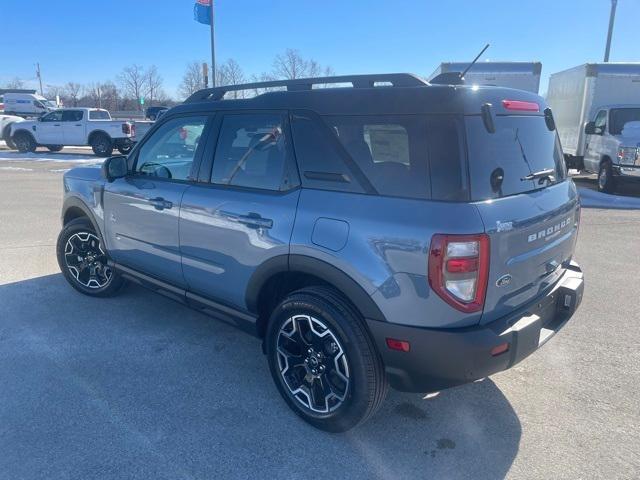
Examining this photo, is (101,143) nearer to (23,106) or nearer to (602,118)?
(602,118)

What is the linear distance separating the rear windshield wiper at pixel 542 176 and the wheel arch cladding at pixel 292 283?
42.7 inches

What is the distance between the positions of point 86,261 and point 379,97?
3418mm

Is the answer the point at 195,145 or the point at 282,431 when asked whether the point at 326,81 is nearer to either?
the point at 195,145

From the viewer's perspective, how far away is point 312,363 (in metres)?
2.76

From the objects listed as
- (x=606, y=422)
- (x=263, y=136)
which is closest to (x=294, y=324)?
(x=263, y=136)

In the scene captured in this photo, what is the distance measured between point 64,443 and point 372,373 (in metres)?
1.69

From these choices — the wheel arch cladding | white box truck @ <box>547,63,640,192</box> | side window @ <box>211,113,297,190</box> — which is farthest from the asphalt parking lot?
white box truck @ <box>547,63,640,192</box>

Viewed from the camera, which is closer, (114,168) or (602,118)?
(114,168)

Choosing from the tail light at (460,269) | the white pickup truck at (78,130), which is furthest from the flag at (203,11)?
the tail light at (460,269)

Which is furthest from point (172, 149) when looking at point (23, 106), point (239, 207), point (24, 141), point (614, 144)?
point (23, 106)

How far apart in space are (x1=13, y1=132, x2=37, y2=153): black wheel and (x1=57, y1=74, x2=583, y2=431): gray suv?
793 inches

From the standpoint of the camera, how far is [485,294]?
89.7 inches

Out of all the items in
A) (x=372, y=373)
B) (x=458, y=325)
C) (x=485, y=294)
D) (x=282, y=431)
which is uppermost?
(x=485, y=294)

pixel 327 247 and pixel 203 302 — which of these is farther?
pixel 203 302
